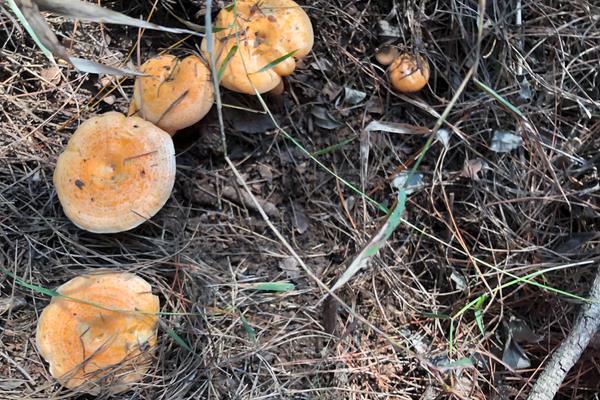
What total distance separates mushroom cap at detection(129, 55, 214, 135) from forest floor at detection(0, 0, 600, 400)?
253mm

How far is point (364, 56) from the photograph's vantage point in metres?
3.03

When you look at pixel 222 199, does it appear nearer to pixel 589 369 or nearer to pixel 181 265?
pixel 181 265

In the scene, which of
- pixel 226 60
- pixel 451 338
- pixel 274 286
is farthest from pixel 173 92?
pixel 451 338

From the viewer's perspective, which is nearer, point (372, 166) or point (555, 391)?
point (555, 391)

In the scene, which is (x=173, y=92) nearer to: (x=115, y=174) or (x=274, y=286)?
(x=115, y=174)

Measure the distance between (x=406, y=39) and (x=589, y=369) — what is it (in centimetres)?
198

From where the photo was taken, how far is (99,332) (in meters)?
2.57

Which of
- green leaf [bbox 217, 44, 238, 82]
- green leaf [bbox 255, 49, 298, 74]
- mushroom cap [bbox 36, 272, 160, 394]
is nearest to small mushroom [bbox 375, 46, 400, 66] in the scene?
green leaf [bbox 255, 49, 298, 74]

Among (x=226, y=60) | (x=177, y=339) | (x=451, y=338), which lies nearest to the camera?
(x=226, y=60)

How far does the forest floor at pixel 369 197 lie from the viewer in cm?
285

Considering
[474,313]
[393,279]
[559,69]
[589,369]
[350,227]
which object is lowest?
[589,369]

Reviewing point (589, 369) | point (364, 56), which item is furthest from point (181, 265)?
point (589, 369)

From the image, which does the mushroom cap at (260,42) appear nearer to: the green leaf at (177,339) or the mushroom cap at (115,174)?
the mushroom cap at (115,174)

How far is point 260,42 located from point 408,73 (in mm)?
797
